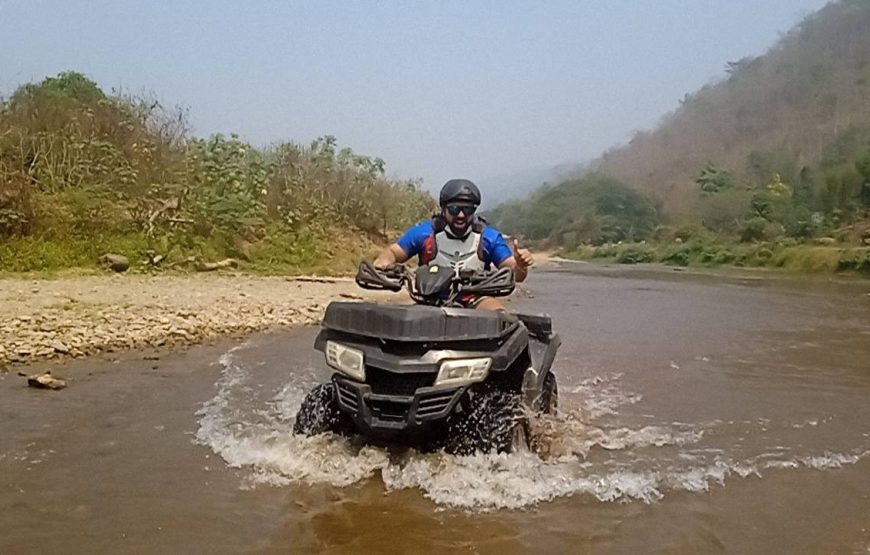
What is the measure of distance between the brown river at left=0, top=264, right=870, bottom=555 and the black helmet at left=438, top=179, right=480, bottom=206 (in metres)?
1.56

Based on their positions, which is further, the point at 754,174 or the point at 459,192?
the point at 754,174

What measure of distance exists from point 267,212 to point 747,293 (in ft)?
43.0

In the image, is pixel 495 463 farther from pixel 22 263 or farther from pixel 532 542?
pixel 22 263

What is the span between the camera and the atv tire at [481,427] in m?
4.31

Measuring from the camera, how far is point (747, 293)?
21.9m

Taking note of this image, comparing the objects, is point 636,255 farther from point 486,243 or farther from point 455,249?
point 455,249

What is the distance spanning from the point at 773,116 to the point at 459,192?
11169cm

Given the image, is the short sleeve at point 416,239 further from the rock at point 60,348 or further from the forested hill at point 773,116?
the forested hill at point 773,116

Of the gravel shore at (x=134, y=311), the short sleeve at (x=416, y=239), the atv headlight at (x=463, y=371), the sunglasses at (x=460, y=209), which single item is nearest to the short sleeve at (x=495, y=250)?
the sunglasses at (x=460, y=209)

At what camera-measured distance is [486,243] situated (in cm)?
529

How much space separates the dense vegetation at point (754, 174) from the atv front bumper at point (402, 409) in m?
31.4

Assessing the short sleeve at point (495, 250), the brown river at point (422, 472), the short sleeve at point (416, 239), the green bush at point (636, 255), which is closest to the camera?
the brown river at point (422, 472)

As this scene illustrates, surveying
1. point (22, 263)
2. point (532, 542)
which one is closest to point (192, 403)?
point (532, 542)

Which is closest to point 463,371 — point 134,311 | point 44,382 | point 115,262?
point 44,382
